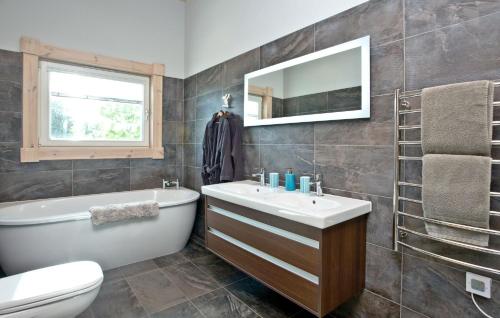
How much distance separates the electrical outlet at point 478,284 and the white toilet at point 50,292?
189cm

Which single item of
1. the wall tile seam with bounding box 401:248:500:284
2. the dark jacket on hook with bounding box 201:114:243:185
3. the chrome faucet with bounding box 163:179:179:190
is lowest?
the wall tile seam with bounding box 401:248:500:284

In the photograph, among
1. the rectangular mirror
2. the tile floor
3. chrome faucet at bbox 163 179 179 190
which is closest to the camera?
the rectangular mirror

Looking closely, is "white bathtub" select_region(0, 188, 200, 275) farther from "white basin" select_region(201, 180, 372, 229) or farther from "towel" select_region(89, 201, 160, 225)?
"white basin" select_region(201, 180, 372, 229)

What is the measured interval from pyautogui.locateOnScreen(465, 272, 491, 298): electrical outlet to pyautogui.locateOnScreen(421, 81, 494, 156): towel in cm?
57

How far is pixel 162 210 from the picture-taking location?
104 inches

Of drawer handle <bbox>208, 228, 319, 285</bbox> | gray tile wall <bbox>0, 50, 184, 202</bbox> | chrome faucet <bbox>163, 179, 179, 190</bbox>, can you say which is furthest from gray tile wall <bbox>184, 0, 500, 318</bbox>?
gray tile wall <bbox>0, 50, 184, 202</bbox>

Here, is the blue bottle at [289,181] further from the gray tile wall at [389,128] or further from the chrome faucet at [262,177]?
the chrome faucet at [262,177]

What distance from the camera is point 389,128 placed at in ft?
4.86

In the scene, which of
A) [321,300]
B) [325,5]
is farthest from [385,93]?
[321,300]

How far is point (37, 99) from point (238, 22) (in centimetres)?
217

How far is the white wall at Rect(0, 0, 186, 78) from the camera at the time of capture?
255 centimetres

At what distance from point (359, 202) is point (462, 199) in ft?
1.72

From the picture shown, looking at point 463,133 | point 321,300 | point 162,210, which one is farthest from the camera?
point 162,210

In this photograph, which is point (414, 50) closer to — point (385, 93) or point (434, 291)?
point (385, 93)
